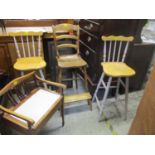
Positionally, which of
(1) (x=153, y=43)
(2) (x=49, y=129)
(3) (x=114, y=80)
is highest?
(1) (x=153, y=43)

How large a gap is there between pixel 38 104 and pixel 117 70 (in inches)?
37.7

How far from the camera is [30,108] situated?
1448 millimetres

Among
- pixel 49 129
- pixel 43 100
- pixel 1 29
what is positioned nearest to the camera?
pixel 43 100

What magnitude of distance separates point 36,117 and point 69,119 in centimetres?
68

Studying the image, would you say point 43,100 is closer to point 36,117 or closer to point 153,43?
point 36,117

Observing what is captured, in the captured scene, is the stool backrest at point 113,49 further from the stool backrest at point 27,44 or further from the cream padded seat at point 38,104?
the stool backrest at point 27,44

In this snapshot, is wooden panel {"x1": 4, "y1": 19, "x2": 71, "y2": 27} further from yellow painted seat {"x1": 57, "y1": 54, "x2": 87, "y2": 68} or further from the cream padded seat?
the cream padded seat

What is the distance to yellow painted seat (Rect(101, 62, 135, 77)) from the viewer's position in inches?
63.3

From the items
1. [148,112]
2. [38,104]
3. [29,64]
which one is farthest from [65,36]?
[148,112]

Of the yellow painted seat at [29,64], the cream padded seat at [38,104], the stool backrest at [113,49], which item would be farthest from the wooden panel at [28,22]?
the cream padded seat at [38,104]

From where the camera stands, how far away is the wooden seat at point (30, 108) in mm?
1237

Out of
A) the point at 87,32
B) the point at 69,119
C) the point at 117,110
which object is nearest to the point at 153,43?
the point at 87,32

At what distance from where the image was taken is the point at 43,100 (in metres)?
1.55

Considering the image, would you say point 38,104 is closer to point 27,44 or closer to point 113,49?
point 27,44
